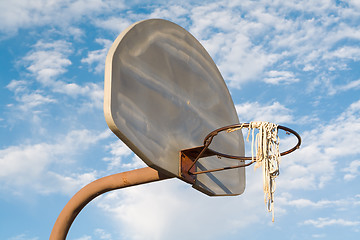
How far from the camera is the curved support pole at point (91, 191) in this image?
4523mm

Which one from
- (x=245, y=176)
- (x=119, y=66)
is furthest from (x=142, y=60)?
(x=245, y=176)

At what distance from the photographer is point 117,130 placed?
3.65 meters

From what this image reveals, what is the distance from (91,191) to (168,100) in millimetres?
1112

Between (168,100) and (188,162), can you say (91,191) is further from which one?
(168,100)

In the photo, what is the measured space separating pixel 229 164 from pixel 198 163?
62cm

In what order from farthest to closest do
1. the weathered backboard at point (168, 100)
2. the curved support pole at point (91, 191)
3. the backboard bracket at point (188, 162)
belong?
the curved support pole at point (91, 191), the backboard bracket at point (188, 162), the weathered backboard at point (168, 100)

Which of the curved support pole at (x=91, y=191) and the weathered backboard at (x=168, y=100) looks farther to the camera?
the curved support pole at (x=91, y=191)

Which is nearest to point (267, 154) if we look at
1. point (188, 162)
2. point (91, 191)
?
point (188, 162)

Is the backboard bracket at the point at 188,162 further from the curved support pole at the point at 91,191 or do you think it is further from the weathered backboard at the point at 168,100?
the curved support pole at the point at 91,191

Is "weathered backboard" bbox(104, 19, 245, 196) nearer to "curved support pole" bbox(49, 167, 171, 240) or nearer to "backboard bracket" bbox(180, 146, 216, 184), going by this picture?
"backboard bracket" bbox(180, 146, 216, 184)

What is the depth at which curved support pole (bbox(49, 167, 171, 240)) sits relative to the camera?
4523 millimetres

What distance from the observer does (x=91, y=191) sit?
15.8 ft

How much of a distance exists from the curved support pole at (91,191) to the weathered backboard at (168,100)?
0.41 meters

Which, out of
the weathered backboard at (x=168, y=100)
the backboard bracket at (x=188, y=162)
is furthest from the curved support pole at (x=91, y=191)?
the weathered backboard at (x=168, y=100)
